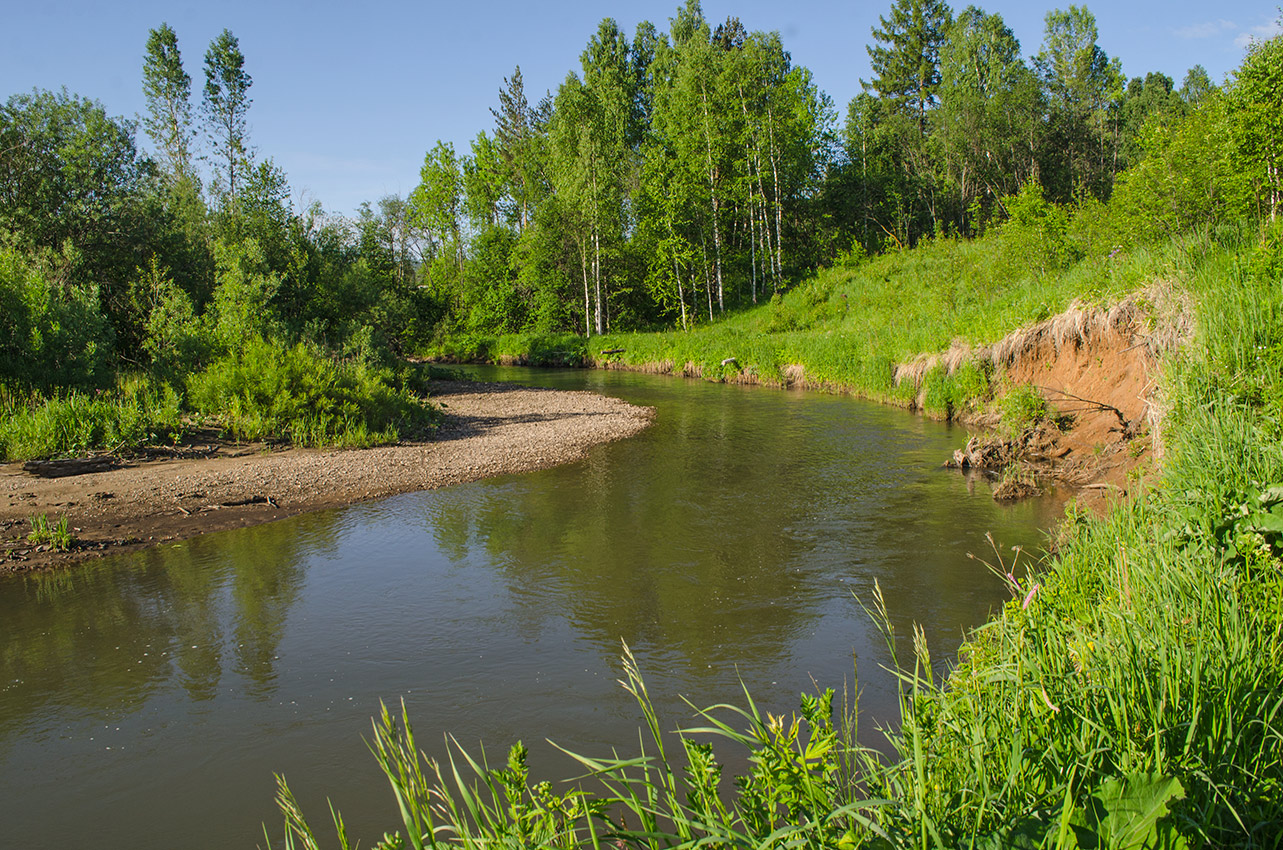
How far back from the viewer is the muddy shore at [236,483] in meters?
10.8

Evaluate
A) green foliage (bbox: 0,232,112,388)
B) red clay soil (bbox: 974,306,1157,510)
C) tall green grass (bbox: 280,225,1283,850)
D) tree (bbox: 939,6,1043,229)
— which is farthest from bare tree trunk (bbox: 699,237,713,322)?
tall green grass (bbox: 280,225,1283,850)

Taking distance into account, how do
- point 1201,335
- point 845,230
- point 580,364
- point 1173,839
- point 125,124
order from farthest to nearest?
1. point 845,230
2. point 580,364
3. point 125,124
4. point 1201,335
5. point 1173,839

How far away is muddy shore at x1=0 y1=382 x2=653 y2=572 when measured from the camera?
425 inches

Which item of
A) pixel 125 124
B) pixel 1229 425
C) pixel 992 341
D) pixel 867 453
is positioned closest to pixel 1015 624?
pixel 1229 425

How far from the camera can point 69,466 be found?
42.8ft

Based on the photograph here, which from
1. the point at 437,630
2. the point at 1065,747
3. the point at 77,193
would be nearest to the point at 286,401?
the point at 437,630

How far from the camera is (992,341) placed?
18453 mm

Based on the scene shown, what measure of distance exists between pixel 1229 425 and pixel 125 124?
1179 inches

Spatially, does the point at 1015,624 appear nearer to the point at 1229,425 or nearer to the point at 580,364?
the point at 1229,425

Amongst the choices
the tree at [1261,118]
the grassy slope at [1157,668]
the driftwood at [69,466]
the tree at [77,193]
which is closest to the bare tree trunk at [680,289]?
the tree at [77,193]

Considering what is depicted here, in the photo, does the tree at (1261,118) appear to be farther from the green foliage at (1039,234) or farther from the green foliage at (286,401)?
the green foliage at (286,401)

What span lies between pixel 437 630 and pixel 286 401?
10703mm

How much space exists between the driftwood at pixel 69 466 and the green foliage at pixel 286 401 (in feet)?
8.93

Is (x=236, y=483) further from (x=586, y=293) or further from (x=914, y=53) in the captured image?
(x=914, y=53)
